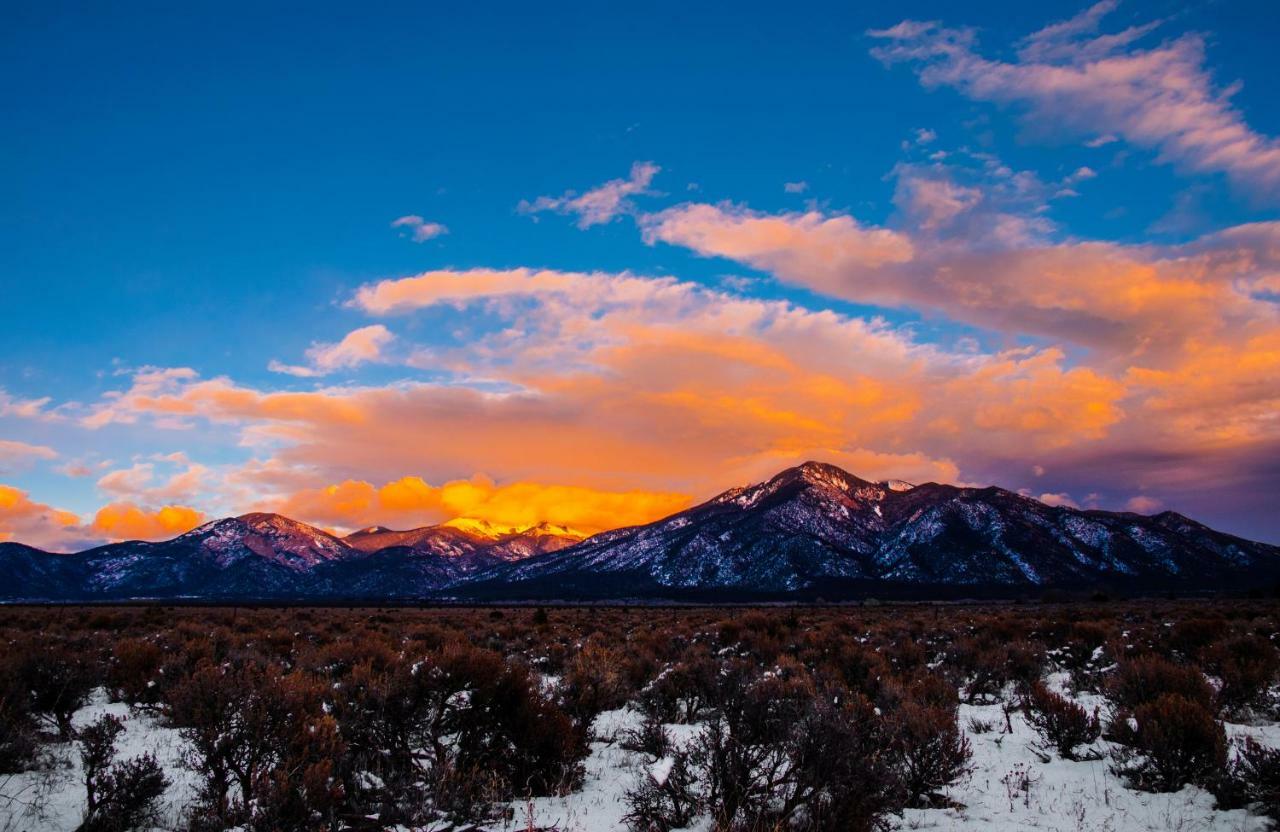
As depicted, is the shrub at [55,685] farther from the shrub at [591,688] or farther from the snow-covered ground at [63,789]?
the shrub at [591,688]

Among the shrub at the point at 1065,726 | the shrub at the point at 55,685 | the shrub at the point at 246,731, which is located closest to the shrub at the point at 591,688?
the shrub at the point at 246,731

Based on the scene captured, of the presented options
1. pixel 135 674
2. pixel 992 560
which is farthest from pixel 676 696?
pixel 992 560

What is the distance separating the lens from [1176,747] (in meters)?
8.34

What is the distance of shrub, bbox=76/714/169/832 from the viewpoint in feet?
23.2

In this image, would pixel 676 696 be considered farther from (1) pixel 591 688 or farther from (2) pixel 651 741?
(2) pixel 651 741

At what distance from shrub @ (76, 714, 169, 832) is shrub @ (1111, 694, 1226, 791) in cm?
1164

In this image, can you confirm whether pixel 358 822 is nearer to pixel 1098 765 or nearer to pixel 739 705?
pixel 739 705

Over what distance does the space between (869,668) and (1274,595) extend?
3028 inches

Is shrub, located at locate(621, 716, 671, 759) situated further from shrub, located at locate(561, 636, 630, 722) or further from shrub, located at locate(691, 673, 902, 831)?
shrub, located at locate(691, 673, 902, 831)

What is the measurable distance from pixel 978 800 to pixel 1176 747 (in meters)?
2.48

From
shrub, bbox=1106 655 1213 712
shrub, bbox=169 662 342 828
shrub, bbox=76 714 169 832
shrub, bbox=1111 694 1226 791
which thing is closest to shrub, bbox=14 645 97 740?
shrub, bbox=76 714 169 832

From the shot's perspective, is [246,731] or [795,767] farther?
[246,731]

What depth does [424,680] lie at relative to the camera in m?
8.75

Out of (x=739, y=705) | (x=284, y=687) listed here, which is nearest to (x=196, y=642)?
(x=284, y=687)
